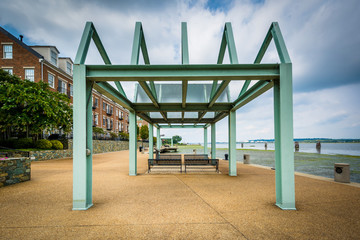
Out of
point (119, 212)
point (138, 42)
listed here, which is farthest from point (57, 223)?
point (138, 42)

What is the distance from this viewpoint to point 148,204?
518 cm

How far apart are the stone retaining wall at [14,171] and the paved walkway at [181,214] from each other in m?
0.74

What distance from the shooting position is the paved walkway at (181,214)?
3.54m

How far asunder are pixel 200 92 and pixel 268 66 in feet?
15.7

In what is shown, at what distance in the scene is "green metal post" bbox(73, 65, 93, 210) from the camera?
4836 mm

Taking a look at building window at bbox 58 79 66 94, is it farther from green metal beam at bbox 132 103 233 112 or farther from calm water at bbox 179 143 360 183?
calm water at bbox 179 143 360 183

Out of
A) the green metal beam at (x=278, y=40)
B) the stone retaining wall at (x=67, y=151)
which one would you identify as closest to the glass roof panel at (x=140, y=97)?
the green metal beam at (x=278, y=40)

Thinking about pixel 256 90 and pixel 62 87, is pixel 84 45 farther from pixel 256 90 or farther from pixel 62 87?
pixel 62 87

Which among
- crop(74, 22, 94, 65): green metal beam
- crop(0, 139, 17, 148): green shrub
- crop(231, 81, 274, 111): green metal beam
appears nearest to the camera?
crop(74, 22, 94, 65): green metal beam

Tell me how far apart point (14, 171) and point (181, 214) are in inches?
294

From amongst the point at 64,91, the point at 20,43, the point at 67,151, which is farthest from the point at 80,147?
the point at 20,43

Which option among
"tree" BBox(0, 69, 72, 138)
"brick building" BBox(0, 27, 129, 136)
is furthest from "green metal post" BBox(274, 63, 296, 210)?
"brick building" BBox(0, 27, 129, 136)

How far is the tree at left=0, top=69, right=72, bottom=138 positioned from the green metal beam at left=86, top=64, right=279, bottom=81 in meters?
13.6

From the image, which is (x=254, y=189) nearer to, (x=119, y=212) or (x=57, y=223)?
(x=119, y=212)
